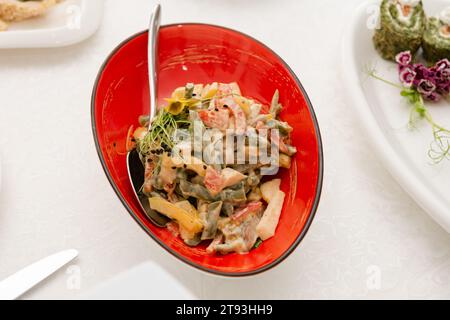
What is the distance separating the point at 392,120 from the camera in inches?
57.9

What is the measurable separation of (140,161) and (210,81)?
33 centimetres

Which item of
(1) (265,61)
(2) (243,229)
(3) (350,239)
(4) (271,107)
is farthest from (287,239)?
(1) (265,61)

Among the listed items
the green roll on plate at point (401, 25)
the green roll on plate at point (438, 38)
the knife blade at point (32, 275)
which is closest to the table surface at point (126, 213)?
the knife blade at point (32, 275)

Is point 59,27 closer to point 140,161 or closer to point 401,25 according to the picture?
point 140,161

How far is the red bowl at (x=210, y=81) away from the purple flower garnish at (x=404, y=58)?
1.40ft

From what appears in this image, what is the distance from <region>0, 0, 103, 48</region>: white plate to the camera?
145 centimetres

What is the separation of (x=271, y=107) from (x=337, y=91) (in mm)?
283

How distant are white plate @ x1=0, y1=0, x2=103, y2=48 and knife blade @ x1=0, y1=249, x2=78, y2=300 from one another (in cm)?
62

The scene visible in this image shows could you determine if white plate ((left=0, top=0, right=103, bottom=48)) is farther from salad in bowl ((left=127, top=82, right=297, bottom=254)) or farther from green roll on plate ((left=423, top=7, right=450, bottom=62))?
green roll on plate ((left=423, top=7, right=450, bottom=62))

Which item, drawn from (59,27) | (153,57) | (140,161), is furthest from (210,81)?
(59,27)

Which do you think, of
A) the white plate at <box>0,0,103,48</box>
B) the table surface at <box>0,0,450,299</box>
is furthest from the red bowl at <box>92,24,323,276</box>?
the white plate at <box>0,0,103,48</box>

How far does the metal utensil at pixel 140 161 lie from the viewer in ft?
3.74

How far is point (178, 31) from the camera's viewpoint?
1.38 m

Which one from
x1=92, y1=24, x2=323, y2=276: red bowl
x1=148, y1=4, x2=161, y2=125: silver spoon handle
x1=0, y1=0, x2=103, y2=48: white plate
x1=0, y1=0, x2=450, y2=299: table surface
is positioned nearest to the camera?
x1=92, y1=24, x2=323, y2=276: red bowl
